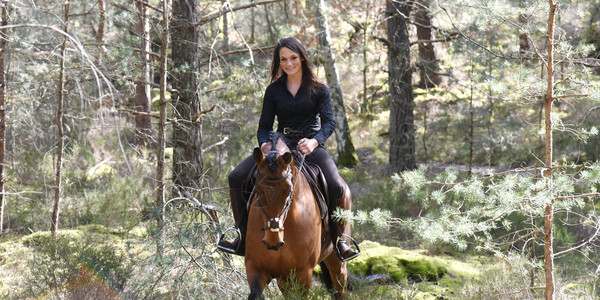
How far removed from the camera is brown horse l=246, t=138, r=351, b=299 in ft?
13.7

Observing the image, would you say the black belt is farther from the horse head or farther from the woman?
the horse head

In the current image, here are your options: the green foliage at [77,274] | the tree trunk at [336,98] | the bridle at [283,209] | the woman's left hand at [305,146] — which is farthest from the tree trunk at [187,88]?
the tree trunk at [336,98]

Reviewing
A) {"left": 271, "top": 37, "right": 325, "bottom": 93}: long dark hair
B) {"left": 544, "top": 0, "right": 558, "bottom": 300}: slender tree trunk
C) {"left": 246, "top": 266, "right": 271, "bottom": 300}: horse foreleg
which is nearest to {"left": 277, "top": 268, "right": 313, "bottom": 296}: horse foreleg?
{"left": 246, "top": 266, "right": 271, "bottom": 300}: horse foreleg

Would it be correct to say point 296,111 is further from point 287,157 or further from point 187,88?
point 187,88

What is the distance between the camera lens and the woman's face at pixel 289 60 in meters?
5.19

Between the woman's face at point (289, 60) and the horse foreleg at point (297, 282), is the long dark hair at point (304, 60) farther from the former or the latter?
the horse foreleg at point (297, 282)

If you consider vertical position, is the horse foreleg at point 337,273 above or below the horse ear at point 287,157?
below

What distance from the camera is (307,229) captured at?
473cm

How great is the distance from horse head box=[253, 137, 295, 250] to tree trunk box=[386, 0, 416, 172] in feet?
30.1

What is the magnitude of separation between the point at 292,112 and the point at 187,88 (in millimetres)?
3385

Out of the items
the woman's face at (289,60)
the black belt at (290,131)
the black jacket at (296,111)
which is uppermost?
the woman's face at (289,60)

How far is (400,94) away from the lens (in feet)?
45.1

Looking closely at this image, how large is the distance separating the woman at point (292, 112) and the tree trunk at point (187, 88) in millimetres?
2865

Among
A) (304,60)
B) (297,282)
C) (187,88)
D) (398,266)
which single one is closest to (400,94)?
(398,266)
